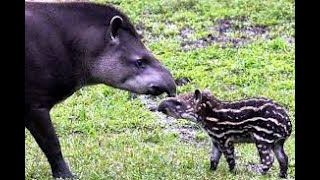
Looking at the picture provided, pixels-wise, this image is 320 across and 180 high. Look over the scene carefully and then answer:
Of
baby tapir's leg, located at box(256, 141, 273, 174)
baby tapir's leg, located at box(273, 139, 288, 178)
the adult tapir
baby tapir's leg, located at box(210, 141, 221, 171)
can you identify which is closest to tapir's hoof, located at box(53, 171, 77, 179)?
the adult tapir

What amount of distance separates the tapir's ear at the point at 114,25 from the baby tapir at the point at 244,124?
1242 millimetres

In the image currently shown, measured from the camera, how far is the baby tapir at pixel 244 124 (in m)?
7.38

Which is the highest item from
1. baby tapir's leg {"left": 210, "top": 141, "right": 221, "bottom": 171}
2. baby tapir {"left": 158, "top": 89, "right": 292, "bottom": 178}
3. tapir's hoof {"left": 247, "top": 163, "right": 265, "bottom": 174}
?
baby tapir {"left": 158, "top": 89, "right": 292, "bottom": 178}

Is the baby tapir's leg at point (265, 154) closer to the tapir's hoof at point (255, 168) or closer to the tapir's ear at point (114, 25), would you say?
the tapir's hoof at point (255, 168)

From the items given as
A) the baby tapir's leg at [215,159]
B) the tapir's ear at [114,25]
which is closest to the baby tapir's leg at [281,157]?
the baby tapir's leg at [215,159]

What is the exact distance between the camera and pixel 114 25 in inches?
277

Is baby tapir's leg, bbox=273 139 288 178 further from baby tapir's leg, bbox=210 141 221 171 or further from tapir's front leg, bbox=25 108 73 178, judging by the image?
tapir's front leg, bbox=25 108 73 178

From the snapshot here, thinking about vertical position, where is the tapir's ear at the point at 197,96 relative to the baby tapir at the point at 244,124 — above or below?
above

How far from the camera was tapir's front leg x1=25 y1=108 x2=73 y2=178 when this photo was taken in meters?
6.59

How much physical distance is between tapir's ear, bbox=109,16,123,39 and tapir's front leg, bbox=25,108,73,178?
101 centimetres

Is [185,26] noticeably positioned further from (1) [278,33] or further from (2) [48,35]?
(2) [48,35]
